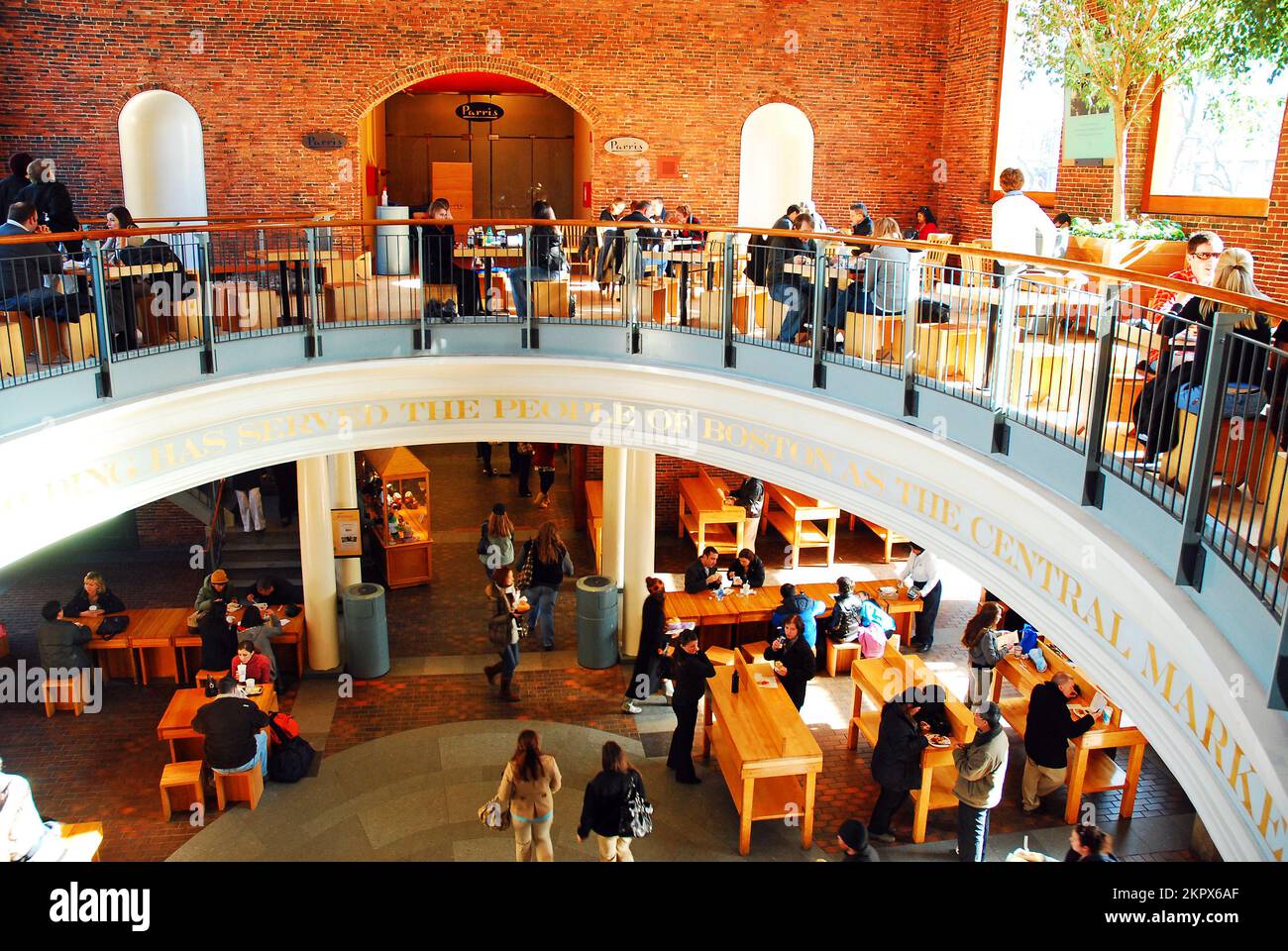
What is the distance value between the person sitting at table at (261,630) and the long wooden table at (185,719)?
0.36 meters

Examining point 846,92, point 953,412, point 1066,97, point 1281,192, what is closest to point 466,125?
point 846,92

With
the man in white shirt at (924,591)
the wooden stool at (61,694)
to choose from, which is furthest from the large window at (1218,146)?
the wooden stool at (61,694)

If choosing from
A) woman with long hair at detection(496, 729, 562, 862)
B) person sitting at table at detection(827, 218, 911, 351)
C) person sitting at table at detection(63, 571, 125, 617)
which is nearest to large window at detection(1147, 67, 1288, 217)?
person sitting at table at detection(827, 218, 911, 351)

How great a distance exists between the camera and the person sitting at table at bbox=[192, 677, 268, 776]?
9.94 meters

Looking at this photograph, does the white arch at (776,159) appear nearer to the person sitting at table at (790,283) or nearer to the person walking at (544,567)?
the person walking at (544,567)

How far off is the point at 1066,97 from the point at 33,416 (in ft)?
41.8

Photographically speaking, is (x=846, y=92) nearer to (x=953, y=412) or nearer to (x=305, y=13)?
(x=305, y=13)

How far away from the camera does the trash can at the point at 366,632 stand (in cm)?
1295

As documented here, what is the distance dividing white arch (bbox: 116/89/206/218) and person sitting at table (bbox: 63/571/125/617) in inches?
224

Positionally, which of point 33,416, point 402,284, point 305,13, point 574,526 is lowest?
point 574,526

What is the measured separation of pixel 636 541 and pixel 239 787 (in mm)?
5475

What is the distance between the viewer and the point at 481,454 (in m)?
21.1

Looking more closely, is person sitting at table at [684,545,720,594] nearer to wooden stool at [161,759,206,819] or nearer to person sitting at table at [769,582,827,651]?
person sitting at table at [769,582,827,651]
